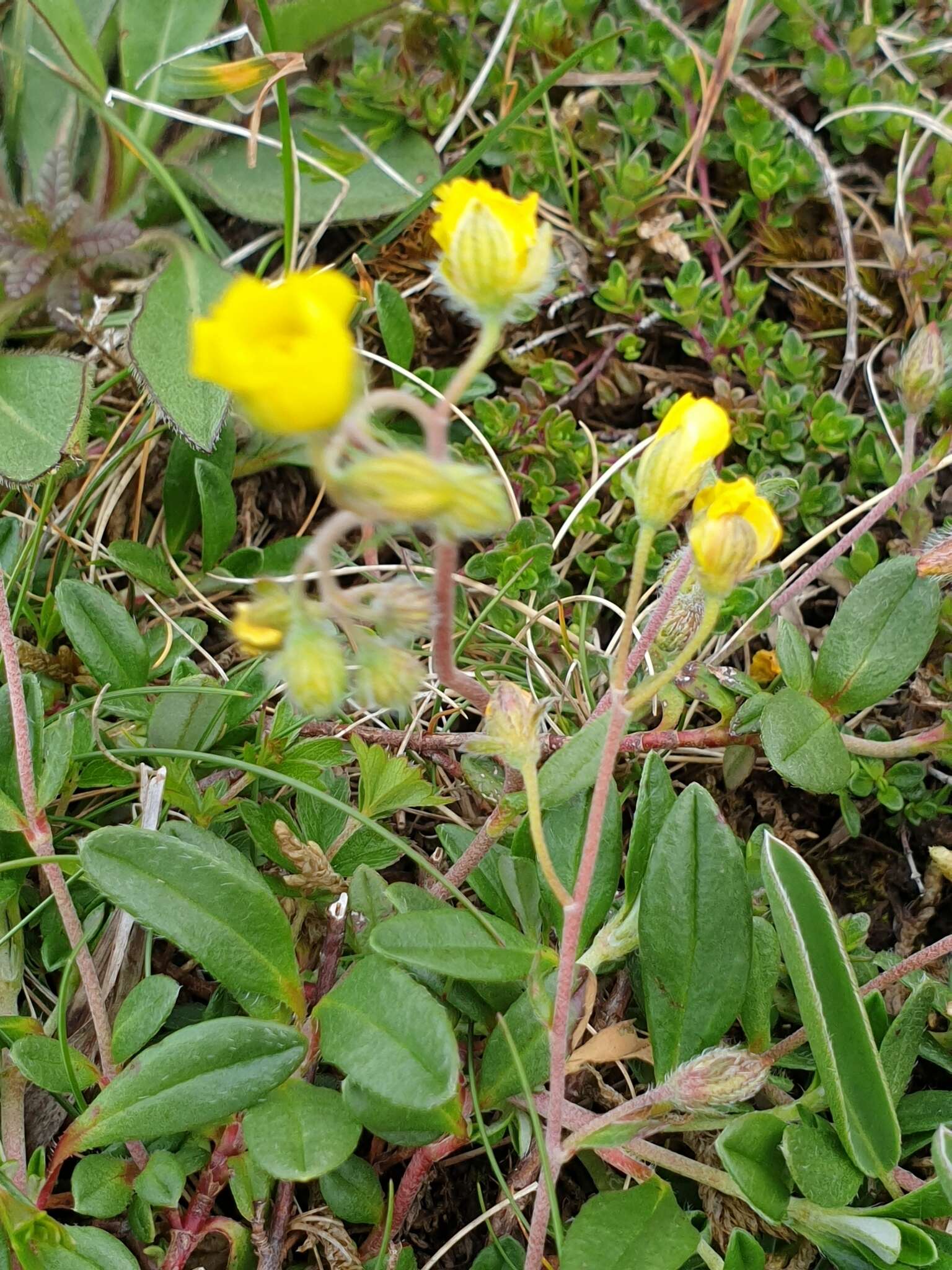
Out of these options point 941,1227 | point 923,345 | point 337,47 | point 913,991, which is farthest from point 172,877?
point 337,47

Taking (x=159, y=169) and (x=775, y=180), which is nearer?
(x=159, y=169)

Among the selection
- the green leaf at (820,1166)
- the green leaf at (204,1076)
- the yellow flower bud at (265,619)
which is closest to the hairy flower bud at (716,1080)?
the green leaf at (820,1166)

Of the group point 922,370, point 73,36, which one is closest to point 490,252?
point 922,370

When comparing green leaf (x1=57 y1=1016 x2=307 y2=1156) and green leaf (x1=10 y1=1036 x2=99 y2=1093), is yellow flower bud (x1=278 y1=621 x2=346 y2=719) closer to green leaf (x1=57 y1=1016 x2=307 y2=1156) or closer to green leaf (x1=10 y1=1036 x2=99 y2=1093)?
green leaf (x1=57 y1=1016 x2=307 y2=1156)

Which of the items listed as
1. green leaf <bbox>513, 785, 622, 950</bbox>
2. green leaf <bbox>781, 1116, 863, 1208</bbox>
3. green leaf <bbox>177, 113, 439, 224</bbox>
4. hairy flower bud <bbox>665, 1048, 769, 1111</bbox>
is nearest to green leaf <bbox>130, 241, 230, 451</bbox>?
green leaf <bbox>177, 113, 439, 224</bbox>

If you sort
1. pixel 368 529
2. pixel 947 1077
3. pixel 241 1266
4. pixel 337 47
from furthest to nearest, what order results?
pixel 337 47 → pixel 947 1077 → pixel 241 1266 → pixel 368 529

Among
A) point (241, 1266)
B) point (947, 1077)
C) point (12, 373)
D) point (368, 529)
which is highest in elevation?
point (368, 529)

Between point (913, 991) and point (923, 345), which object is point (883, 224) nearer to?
point (923, 345)

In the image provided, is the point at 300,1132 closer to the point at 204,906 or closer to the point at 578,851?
the point at 204,906
